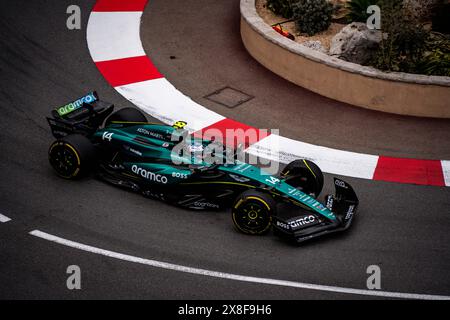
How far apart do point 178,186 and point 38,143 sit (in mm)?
2718

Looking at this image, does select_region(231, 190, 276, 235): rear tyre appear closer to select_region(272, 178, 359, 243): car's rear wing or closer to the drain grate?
select_region(272, 178, 359, 243): car's rear wing

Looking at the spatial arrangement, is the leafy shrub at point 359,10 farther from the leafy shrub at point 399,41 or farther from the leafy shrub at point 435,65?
the leafy shrub at point 435,65

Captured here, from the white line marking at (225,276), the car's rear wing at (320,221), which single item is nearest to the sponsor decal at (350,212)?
the car's rear wing at (320,221)

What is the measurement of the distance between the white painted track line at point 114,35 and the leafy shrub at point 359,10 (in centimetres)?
422

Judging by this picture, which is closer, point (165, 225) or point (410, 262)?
point (410, 262)

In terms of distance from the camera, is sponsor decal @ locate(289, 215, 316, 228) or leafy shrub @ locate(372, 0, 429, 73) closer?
sponsor decal @ locate(289, 215, 316, 228)

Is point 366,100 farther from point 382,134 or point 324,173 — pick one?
point 324,173

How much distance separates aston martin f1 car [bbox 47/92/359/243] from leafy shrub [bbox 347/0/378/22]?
4.54m

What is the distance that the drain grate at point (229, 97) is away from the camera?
441 inches

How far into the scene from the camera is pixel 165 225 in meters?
8.31

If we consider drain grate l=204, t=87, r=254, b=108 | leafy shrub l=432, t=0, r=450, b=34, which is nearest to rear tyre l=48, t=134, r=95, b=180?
drain grate l=204, t=87, r=254, b=108

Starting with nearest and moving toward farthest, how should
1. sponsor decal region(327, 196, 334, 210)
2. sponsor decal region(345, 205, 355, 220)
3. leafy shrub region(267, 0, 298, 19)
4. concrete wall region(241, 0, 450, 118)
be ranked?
sponsor decal region(345, 205, 355, 220) → sponsor decal region(327, 196, 334, 210) → concrete wall region(241, 0, 450, 118) → leafy shrub region(267, 0, 298, 19)

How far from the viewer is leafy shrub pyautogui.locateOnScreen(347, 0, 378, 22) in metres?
12.2
